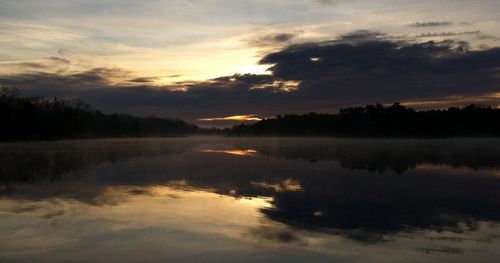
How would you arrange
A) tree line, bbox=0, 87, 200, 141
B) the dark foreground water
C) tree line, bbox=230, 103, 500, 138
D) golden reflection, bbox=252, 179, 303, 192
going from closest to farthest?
the dark foreground water
golden reflection, bbox=252, 179, 303, 192
tree line, bbox=0, 87, 200, 141
tree line, bbox=230, 103, 500, 138

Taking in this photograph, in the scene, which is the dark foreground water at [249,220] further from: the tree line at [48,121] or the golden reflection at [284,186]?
the tree line at [48,121]

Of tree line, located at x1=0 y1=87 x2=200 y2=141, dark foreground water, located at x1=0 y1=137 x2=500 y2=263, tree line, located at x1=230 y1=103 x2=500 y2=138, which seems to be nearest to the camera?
dark foreground water, located at x1=0 y1=137 x2=500 y2=263

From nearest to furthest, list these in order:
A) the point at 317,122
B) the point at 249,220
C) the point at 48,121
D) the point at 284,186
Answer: the point at 249,220, the point at 284,186, the point at 48,121, the point at 317,122

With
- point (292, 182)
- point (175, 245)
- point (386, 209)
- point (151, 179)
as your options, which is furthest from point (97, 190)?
point (386, 209)

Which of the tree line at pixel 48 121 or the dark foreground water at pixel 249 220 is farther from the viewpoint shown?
the tree line at pixel 48 121

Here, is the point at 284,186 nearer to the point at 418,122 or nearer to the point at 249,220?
the point at 249,220

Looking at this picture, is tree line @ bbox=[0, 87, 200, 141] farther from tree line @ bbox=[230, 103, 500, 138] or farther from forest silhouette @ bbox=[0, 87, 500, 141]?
tree line @ bbox=[230, 103, 500, 138]

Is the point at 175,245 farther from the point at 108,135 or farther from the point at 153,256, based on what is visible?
the point at 108,135

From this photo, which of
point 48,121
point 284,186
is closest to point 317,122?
point 48,121

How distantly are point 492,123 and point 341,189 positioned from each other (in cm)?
12596

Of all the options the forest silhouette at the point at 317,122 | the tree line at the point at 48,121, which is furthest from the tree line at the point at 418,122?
the tree line at the point at 48,121

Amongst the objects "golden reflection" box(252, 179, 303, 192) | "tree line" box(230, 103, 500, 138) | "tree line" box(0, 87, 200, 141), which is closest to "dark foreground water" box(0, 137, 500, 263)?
"golden reflection" box(252, 179, 303, 192)

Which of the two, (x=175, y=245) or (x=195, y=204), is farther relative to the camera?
(x=195, y=204)

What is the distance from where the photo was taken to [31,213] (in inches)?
446
